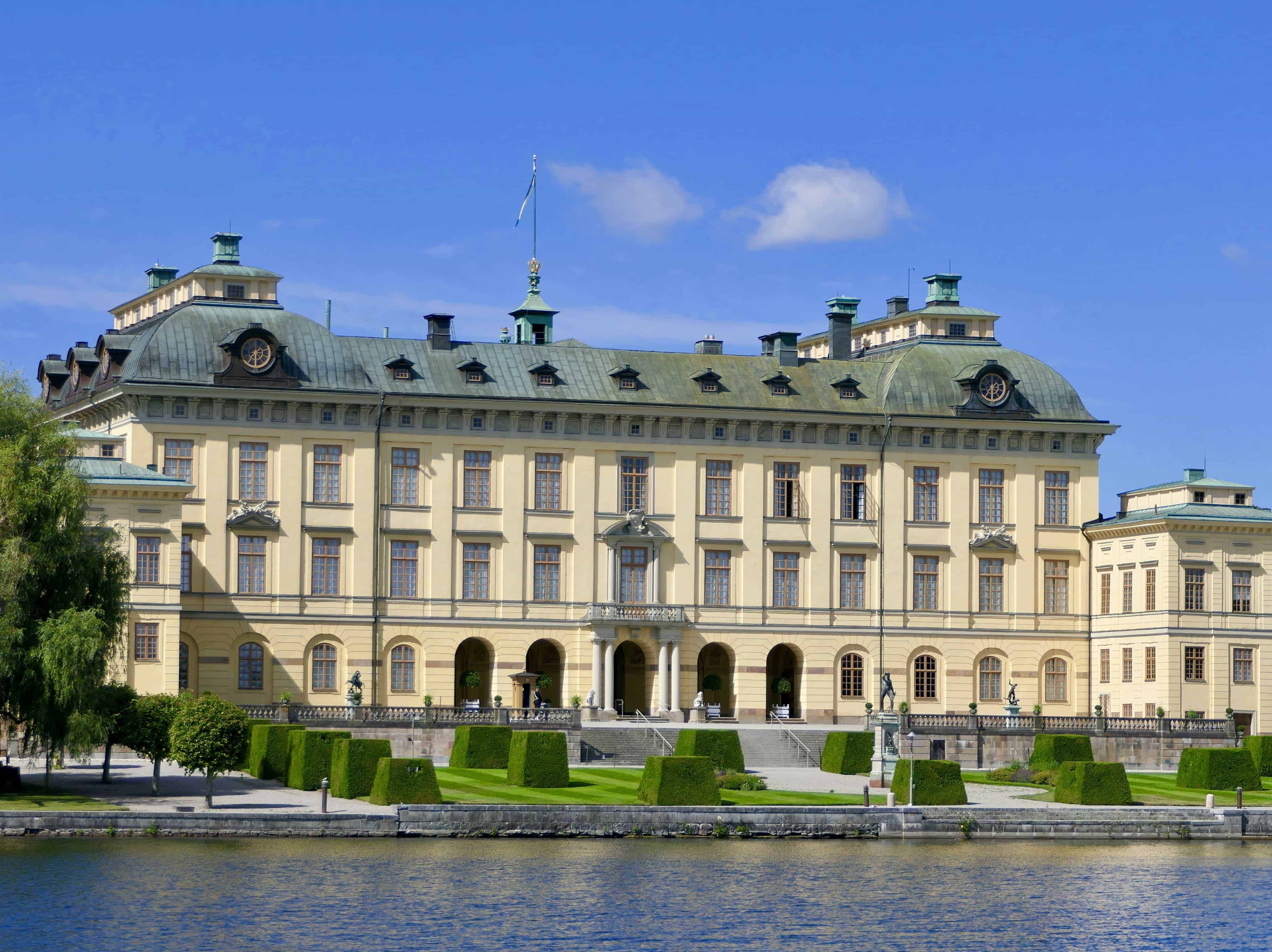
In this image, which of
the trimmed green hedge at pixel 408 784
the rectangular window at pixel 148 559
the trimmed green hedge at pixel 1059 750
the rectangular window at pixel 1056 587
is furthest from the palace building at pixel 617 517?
the trimmed green hedge at pixel 408 784

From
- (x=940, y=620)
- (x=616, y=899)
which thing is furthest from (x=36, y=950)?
(x=940, y=620)

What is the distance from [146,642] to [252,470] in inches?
353

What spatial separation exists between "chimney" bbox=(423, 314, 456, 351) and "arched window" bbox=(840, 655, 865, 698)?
18.2m

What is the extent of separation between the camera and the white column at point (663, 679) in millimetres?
83688

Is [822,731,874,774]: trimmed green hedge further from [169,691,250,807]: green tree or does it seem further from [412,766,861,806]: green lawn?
[169,691,250,807]: green tree

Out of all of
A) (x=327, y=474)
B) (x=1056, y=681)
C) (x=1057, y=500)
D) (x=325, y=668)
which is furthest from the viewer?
(x=1057, y=500)

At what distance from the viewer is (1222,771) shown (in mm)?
68188

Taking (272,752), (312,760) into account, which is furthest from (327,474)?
(312,760)

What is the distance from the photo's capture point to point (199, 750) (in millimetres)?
57188

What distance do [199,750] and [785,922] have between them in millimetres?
17324

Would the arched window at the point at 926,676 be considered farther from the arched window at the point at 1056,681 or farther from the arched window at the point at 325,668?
the arched window at the point at 325,668

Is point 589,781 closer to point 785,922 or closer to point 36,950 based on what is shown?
point 785,922

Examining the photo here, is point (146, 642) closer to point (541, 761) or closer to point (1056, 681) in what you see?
point (541, 761)

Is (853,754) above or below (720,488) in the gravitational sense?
below
